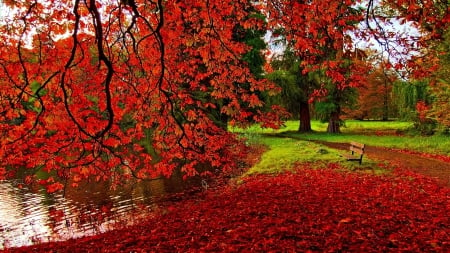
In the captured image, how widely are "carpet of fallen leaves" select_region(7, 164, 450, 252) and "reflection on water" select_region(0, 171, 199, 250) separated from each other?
1004mm

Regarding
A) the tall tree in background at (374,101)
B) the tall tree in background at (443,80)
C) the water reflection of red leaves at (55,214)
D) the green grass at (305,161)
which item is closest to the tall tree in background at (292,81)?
the tall tree in background at (443,80)

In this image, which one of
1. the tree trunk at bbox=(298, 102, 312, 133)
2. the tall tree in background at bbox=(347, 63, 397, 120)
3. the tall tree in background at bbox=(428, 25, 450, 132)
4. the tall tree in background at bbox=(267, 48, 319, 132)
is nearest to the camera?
the tall tree in background at bbox=(428, 25, 450, 132)

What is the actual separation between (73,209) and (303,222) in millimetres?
6883

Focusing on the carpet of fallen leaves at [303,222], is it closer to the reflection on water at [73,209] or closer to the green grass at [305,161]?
the reflection on water at [73,209]

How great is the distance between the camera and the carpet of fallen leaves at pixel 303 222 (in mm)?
4984

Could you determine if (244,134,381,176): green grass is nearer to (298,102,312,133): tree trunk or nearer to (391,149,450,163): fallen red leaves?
(391,149,450,163): fallen red leaves

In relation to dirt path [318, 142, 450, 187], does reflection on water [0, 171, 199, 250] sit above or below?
below

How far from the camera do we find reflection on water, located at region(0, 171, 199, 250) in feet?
25.6

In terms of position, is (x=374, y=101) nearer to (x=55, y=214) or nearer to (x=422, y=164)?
(x=422, y=164)

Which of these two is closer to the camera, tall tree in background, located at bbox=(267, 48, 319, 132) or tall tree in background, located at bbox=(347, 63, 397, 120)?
tall tree in background, located at bbox=(267, 48, 319, 132)

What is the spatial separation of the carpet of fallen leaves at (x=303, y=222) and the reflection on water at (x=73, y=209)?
3.29ft

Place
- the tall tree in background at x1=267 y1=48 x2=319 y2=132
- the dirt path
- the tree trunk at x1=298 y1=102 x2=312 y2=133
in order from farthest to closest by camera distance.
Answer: the tree trunk at x1=298 y1=102 x2=312 y2=133, the tall tree in background at x1=267 y1=48 x2=319 y2=132, the dirt path

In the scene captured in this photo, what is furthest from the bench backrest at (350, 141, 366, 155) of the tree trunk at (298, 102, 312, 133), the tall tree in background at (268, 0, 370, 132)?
the tree trunk at (298, 102, 312, 133)

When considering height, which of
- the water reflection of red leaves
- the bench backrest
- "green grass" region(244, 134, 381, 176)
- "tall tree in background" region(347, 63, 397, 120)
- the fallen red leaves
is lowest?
the water reflection of red leaves
